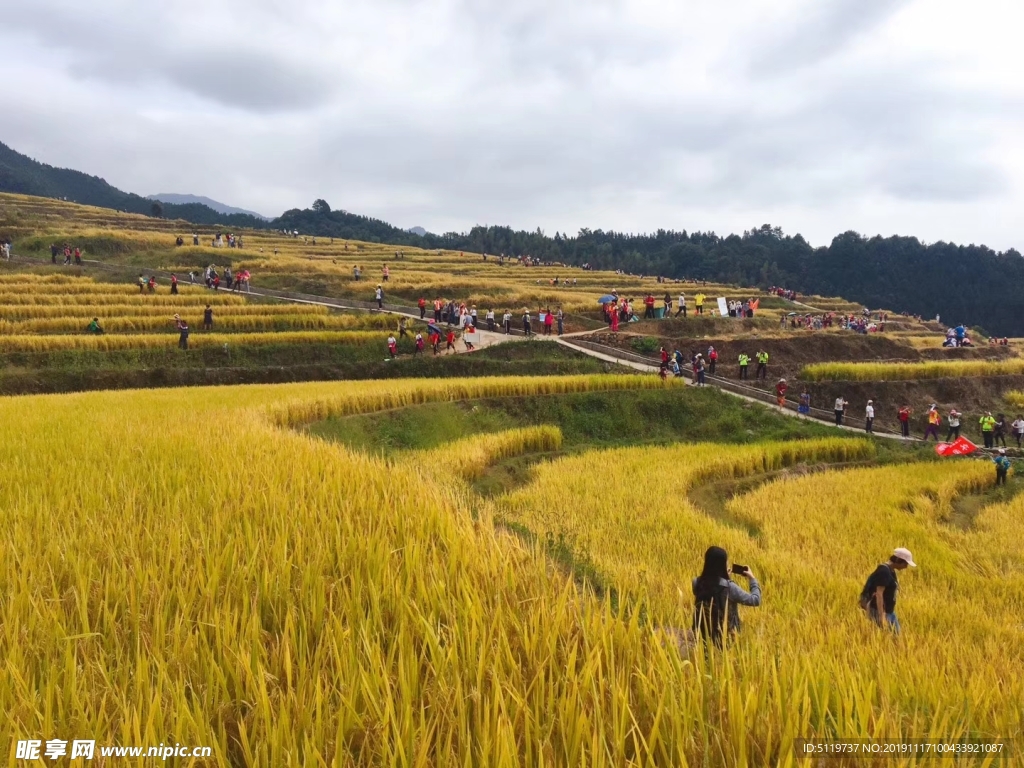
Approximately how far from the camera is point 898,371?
25453mm

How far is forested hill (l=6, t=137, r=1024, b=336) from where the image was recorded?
111562 millimetres

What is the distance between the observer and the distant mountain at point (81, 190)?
4749 inches

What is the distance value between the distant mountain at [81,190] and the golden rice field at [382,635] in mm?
128604

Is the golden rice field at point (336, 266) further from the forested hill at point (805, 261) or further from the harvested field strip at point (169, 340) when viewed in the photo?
the forested hill at point (805, 261)

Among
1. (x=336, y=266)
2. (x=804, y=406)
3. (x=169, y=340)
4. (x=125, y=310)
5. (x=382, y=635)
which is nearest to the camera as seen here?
(x=382, y=635)

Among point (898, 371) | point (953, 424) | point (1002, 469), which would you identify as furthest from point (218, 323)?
point (898, 371)

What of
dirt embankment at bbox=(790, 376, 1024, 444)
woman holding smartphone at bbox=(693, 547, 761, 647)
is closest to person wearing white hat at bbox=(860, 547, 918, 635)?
woman holding smartphone at bbox=(693, 547, 761, 647)

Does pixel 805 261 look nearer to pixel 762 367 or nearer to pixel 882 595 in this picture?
pixel 762 367

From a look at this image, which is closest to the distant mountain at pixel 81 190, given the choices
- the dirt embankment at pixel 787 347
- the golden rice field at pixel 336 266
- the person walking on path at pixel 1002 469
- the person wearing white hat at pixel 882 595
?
the golden rice field at pixel 336 266

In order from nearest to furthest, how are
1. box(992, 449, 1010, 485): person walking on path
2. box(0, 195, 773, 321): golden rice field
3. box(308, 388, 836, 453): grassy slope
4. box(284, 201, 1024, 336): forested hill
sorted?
box(992, 449, 1010, 485): person walking on path < box(308, 388, 836, 453): grassy slope < box(0, 195, 773, 321): golden rice field < box(284, 201, 1024, 336): forested hill

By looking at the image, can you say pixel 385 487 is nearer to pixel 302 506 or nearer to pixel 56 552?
pixel 302 506

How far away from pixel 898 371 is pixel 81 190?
659ft

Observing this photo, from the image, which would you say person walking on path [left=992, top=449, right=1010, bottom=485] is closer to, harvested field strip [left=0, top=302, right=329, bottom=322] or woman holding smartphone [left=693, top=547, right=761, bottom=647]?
woman holding smartphone [left=693, top=547, right=761, bottom=647]

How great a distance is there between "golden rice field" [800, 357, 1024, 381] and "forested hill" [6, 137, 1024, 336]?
268 ft
